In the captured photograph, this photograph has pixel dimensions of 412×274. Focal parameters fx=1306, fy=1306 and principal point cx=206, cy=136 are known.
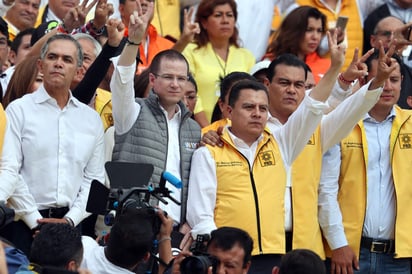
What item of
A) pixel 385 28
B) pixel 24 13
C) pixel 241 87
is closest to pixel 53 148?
pixel 241 87

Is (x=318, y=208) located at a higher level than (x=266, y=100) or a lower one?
lower

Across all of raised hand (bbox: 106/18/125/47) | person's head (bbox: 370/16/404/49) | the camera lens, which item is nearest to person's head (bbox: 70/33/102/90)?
raised hand (bbox: 106/18/125/47)

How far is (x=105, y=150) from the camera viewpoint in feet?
30.5

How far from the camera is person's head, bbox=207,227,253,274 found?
8.27 m

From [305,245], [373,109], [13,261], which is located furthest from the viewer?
[373,109]

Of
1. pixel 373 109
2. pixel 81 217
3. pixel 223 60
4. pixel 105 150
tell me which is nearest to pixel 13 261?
pixel 81 217

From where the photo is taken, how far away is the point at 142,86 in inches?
396

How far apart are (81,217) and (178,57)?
4.75 ft

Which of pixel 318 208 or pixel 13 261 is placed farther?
pixel 318 208

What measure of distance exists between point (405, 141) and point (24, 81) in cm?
289

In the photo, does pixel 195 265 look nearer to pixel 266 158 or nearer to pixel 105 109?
pixel 266 158

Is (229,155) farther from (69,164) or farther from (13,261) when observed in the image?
(13,261)

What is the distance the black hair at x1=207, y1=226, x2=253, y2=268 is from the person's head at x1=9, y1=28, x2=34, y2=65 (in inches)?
130

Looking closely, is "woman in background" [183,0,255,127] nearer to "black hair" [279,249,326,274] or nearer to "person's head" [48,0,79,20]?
"person's head" [48,0,79,20]
